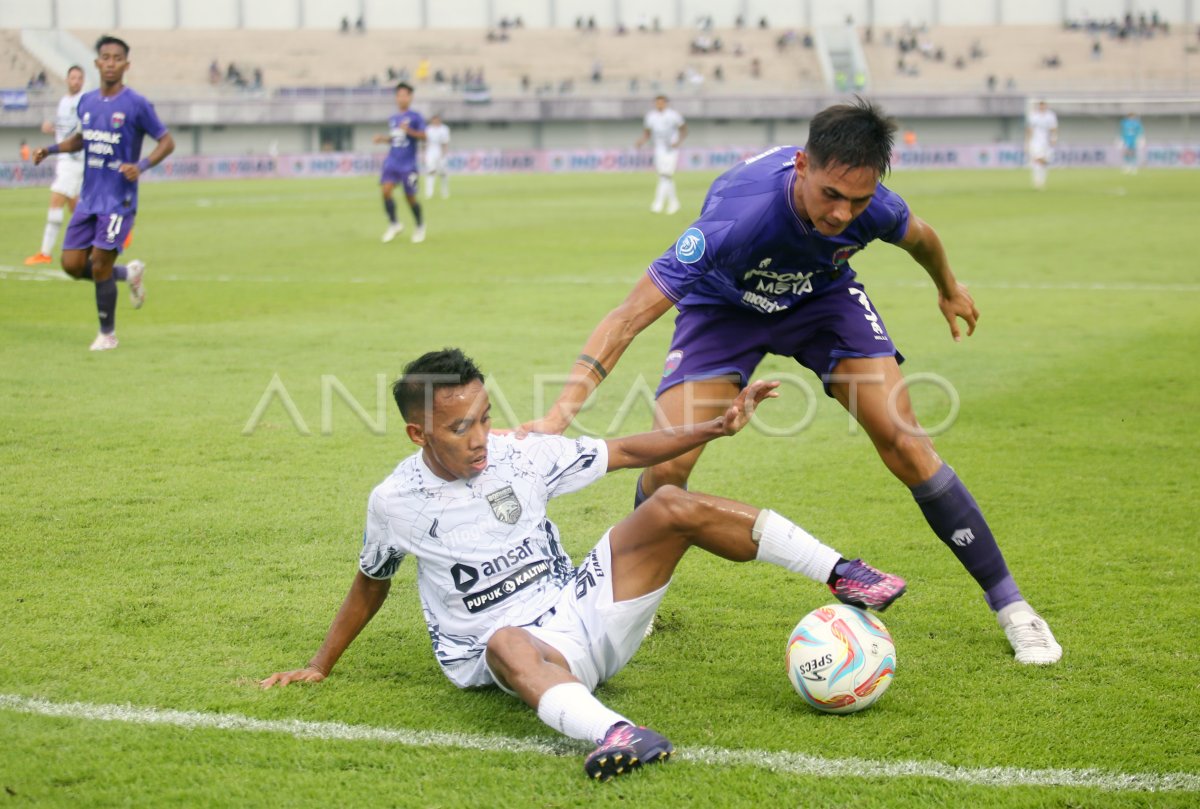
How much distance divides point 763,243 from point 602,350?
751 mm

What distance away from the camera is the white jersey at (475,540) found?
4.17m

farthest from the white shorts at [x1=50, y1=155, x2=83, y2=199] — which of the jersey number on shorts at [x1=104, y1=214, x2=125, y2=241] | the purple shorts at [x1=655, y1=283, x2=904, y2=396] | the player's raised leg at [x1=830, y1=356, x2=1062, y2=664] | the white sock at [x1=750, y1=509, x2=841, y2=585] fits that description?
the white sock at [x1=750, y1=509, x2=841, y2=585]

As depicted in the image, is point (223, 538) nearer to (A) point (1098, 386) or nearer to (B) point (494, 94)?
(A) point (1098, 386)

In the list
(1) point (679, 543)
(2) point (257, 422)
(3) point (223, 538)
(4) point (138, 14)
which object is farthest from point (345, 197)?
(4) point (138, 14)

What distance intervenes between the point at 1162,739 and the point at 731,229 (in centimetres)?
214

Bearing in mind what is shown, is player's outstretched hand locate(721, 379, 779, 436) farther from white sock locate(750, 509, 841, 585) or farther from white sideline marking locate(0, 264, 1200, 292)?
white sideline marking locate(0, 264, 1200, 292)

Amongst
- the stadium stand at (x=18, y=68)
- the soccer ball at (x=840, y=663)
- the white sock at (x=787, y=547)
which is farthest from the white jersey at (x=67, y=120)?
the stadium stand at (x=18, y=68)

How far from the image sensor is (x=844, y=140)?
421 centimetres

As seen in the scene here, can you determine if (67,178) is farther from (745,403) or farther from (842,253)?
(745,403)

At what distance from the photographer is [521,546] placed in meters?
4.26

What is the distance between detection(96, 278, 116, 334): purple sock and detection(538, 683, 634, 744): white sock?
845 cm

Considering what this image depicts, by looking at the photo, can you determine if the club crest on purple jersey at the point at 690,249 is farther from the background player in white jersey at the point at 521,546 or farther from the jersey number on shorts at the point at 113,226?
the jersey number on shorts at the point at 113,226

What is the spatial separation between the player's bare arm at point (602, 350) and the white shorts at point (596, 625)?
1.47 feet

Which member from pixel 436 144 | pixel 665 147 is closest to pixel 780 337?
pixel 665 147
